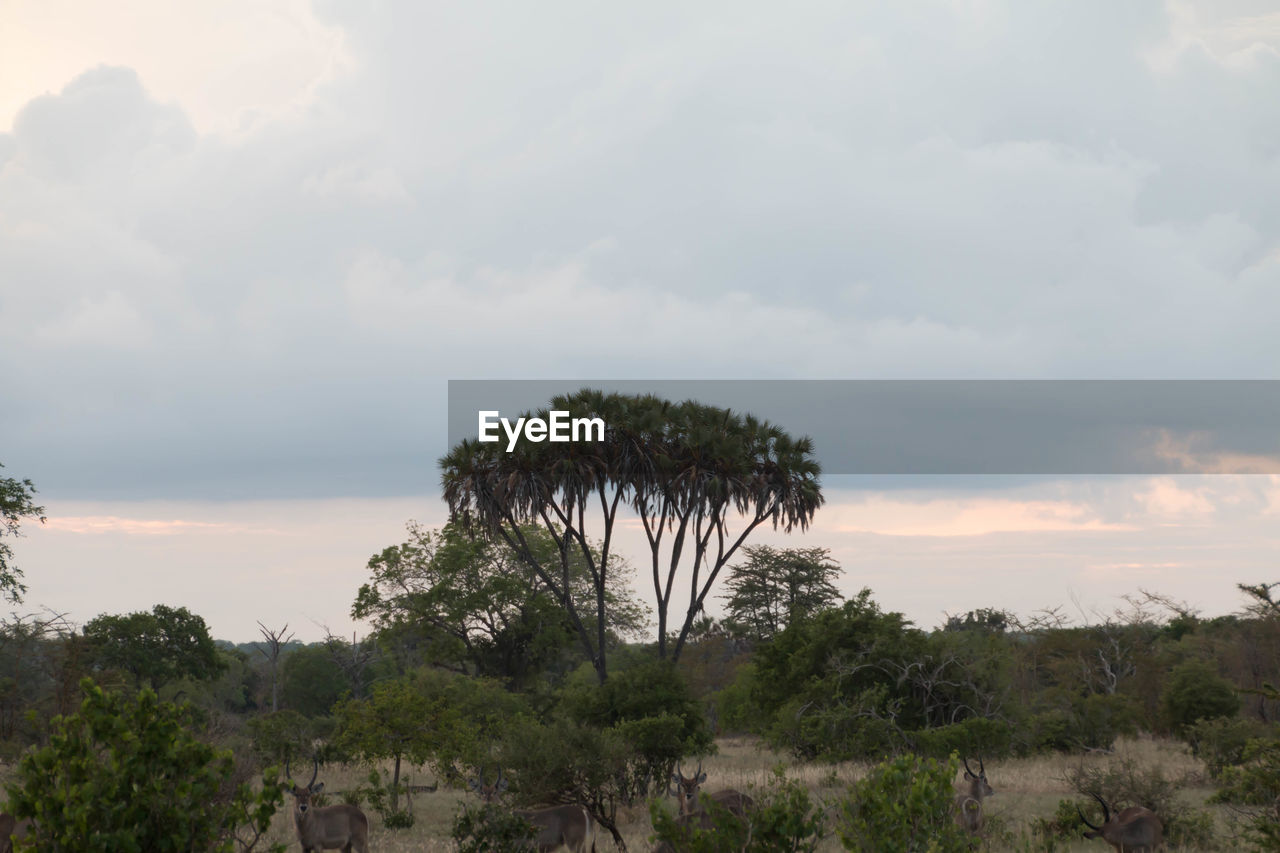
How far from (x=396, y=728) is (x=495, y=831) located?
34.5 feet

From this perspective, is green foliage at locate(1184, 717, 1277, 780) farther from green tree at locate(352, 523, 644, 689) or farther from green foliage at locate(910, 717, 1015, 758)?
green tree at locate(352, 523, 644, 689)

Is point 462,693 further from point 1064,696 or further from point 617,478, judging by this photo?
point 1064,696

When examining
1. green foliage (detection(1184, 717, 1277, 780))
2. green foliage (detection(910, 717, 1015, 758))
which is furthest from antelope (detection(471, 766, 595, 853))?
green foliage (detection(1184, 717, 1277, 780))

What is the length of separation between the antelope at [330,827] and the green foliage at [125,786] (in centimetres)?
720

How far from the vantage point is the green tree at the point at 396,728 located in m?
20.9

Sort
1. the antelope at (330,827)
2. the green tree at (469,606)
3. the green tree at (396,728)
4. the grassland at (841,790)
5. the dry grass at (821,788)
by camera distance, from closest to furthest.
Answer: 1. the antelope at (330,827)
2. the grassland at (841,790)
3. the dry grass at (821,788)
4. the green tree at (396,728)
5. the green tree at (469,606)

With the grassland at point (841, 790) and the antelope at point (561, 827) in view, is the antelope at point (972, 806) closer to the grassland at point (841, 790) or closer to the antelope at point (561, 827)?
the grassland at point (841, 790)

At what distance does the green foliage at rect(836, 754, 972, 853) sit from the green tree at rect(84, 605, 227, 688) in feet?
152

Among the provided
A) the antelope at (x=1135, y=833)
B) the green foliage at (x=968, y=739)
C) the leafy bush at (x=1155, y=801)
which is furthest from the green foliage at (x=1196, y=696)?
the antelope at (x=1135, y=833)

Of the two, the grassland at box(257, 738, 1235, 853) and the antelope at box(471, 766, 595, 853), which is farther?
the grassland at box(257, 738, 1235, 853)

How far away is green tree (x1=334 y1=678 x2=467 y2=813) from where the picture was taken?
20.9 m

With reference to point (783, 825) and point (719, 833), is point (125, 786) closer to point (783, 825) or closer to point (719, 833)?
point (719, 833)

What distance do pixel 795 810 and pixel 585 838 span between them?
4.88m

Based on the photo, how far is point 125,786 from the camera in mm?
6418
